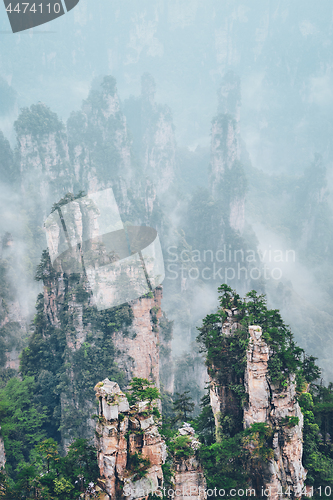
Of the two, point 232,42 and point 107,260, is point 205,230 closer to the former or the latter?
point 107,260

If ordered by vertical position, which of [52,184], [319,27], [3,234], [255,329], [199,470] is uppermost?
[319,27]

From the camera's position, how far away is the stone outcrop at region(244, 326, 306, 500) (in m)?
15.1

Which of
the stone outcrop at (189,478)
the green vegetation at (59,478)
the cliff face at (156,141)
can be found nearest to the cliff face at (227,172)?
the cliff face at (156,141)

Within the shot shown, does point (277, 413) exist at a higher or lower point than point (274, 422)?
higher

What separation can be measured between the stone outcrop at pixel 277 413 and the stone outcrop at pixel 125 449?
147 inches

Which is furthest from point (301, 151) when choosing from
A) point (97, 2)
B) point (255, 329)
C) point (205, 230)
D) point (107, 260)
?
point (255, 329)

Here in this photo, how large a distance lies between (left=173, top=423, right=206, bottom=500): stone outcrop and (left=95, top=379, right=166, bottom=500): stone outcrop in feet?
3.33

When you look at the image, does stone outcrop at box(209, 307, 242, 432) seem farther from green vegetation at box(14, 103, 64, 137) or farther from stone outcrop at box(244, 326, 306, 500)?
green vegetation at box(14, 103, 64, 137)

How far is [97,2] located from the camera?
340 feet

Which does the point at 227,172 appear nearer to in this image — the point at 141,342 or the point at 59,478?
the point at 141,342

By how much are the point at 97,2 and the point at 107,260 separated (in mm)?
95795

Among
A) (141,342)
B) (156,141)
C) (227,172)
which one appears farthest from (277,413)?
(156,141)

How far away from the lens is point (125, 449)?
1442 centimetres

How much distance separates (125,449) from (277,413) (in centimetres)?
537
